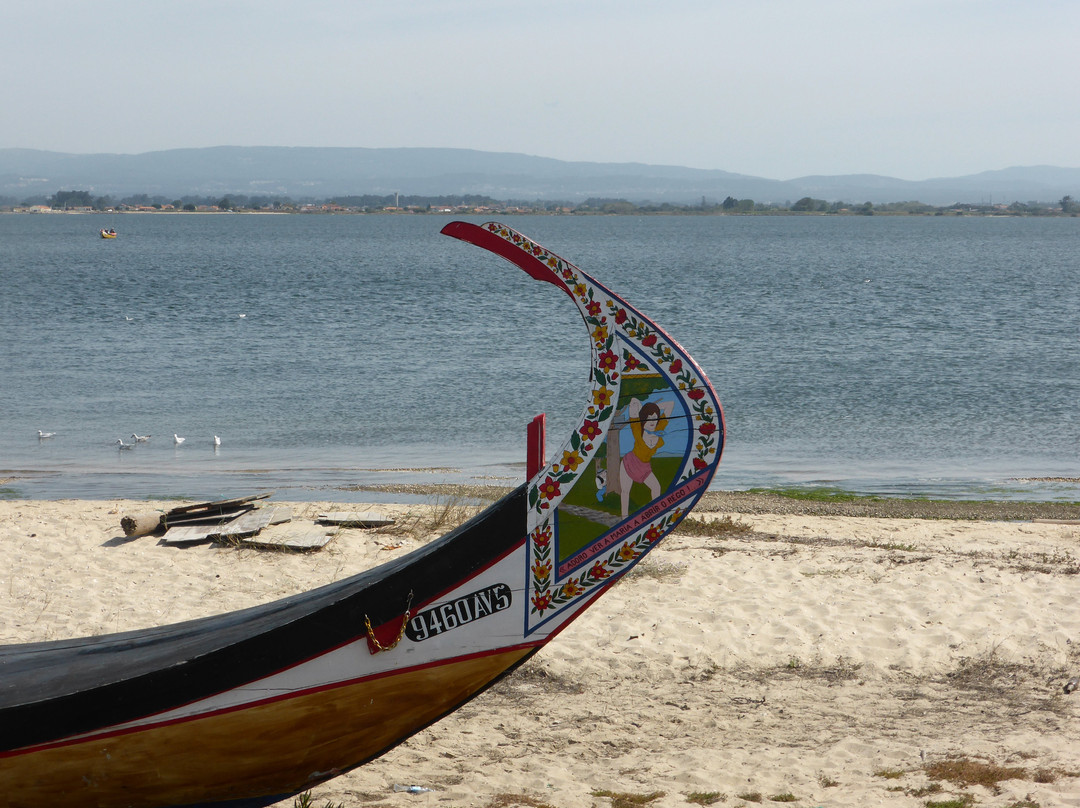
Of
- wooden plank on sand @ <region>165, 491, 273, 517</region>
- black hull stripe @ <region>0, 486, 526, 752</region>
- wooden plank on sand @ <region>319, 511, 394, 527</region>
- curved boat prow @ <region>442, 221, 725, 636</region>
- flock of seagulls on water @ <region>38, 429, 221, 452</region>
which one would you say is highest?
curved boat prow @ <region>442, 221, 725, 636</region>

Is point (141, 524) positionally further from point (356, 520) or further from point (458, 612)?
point (458, 612)

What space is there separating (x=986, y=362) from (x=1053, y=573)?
72.4 ft

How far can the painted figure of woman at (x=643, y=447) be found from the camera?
4.76 metres

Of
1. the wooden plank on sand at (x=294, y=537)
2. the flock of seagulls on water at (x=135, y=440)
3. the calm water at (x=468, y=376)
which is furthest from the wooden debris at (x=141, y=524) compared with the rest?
the flock of seagulls on water at (x=135, y=440)

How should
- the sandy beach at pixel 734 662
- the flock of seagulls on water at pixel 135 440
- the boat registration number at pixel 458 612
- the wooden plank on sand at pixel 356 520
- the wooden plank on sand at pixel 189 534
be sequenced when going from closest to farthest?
1. the boat registration number at pixel 458 612
2. the sandy beach at pixel 734 662
3. the wooden plank on sand at pixel 189 534
4. the wooden plank on sand at pixel 356 520
5. the flock of seagulls on water at pixel 135 440

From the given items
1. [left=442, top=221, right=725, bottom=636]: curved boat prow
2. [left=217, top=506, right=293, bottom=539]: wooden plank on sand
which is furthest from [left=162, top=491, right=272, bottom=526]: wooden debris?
[left=442, top=221, right=725, bottom=636]: curved boat prow

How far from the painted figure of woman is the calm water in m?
10.7

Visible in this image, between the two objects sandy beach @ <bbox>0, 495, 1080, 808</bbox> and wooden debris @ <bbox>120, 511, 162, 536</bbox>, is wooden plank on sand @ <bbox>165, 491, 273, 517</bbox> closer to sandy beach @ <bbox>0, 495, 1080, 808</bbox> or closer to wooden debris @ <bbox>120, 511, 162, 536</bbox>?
wooden debris @ <bbox>120, 511, 162, 536</bbox>

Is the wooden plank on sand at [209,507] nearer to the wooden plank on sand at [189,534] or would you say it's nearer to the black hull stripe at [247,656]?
the wooden plank on sand at [189,534]

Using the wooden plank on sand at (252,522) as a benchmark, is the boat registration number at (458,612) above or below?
above

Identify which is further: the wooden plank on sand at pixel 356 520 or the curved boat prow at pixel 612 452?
the wooden plank on sand at pixel 356 520

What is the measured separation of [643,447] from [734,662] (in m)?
3.62

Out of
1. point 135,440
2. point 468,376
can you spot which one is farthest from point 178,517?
point 468,376

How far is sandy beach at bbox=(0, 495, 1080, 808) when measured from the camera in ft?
19.4
